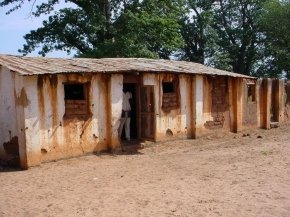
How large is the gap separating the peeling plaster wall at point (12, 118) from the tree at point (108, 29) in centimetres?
961

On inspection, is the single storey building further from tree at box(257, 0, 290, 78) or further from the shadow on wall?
tree at box(257, 0, 290, 78)

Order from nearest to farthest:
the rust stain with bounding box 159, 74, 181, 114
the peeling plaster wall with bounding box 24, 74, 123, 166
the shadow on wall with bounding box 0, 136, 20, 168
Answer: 1. the peeling plaster wall with bounding box 24, 74, 123, 166
2. the shadow on wall with bounding box 0, 136, 20, 168
3. the rust stain with bounding box 159, 74, 181, 114

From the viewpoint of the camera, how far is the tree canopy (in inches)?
814

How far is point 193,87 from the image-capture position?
562 inches

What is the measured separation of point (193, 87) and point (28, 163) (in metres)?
6.47

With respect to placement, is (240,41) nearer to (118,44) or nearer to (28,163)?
(118,44)

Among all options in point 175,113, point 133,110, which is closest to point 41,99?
point 133,110

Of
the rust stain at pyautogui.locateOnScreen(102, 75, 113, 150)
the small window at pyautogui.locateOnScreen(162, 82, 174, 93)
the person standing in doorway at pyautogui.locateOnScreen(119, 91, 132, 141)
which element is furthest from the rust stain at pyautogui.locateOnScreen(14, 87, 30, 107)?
the small window at pyautogui.locateOnScreen(162, 82, 174, 93)

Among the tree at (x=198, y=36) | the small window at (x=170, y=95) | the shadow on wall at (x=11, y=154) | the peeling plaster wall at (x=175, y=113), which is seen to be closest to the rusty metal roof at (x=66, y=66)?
the peeling plaster wall at (x=175, y=113)

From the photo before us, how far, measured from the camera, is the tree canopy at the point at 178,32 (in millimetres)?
20688

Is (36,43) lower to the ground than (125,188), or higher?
higher

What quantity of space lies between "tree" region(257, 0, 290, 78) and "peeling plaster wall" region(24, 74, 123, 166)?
20048 mm

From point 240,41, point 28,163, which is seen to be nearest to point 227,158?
point 28,163

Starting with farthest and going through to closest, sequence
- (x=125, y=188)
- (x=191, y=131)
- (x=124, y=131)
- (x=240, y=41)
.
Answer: (x=240, y=41) → (x=191, y=131) → (x=124, y=131) → (x=125, y=188)
